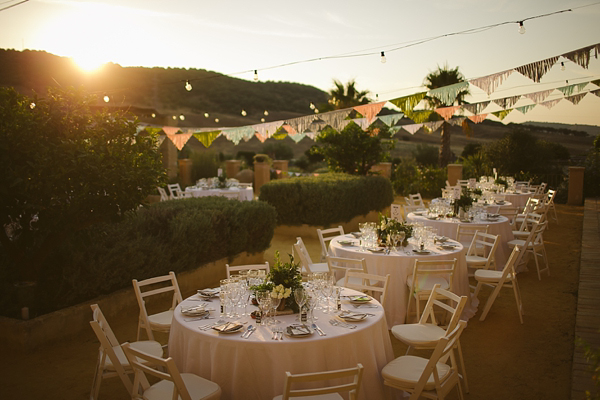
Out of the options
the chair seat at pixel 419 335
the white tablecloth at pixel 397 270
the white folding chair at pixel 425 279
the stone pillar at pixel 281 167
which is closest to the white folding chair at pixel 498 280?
the white tablecloth at pixel 397 270

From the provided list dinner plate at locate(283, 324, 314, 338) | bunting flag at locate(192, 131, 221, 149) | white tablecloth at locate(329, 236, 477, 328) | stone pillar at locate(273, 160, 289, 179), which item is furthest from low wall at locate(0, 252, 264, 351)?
stone pillar at locate(273, 160, 289, 179)

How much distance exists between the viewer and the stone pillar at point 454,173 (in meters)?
18.9

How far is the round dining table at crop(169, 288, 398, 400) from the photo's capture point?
10.2 ft

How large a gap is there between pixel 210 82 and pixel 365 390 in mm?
67107

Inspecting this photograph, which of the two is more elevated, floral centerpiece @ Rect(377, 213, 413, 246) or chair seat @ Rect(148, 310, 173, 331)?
floral centerpiece @ Rect(377, 213, 413, 246)

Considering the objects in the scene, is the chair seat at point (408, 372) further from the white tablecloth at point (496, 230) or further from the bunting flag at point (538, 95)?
the bunting flag at point (538, 95)

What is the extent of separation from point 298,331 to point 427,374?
0.92 meters

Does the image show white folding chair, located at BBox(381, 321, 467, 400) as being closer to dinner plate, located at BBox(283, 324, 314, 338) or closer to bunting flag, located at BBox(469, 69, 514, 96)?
dinner plate, located at BBox(283, 324, 314, 338)

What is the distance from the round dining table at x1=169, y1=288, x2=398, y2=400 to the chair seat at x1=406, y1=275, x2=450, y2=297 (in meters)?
2.09

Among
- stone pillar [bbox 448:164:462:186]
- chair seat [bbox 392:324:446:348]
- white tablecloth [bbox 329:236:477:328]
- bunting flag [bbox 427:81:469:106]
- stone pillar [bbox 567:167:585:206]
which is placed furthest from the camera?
stone pillar [bbox 448:164:462:186]

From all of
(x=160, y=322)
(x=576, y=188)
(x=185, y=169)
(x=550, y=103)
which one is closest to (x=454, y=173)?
(x=576, y=188)

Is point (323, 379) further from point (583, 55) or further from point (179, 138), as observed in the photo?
point (179, 138)

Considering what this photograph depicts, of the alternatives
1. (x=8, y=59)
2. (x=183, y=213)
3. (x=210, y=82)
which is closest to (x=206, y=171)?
(x=8, y=59)

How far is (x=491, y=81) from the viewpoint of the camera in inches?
310
